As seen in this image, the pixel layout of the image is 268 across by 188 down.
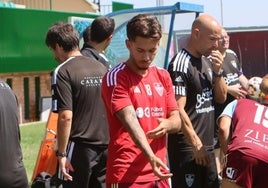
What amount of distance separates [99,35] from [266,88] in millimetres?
2137

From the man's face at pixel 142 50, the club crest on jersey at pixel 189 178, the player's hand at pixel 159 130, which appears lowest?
the club crest on jersey at pixel 189 178

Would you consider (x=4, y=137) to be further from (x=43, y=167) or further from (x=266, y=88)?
(x=43, y=167)

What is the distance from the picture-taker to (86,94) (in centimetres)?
534

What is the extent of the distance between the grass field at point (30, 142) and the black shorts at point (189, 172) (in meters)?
3.83

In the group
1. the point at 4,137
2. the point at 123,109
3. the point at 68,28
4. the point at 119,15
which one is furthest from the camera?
the point at 119,15

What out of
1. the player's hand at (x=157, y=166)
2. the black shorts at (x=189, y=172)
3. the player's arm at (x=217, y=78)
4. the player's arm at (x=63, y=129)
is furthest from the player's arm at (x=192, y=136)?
the player's hand at (x=157, y=166)

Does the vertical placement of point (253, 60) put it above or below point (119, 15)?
below

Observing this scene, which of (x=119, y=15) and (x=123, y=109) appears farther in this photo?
(x=119, y=15)

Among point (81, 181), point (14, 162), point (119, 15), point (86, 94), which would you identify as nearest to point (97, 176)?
point (81, 181)

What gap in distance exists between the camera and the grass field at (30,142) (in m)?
10.1

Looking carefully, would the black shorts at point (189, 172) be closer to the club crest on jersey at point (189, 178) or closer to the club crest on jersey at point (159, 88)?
the club crest on jersey at point (189, 178)

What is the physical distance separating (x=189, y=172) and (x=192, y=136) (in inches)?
14.9

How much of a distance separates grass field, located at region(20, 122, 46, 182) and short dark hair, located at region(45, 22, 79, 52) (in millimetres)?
3703

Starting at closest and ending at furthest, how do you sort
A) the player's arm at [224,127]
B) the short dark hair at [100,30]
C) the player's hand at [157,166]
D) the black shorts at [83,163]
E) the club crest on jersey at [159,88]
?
the player's hand at [157,166]
the club crest on jersey at [159,88]
the player's arm at [224,127]
the black shorts at [83,163]
the short dark hair at [100,30]
